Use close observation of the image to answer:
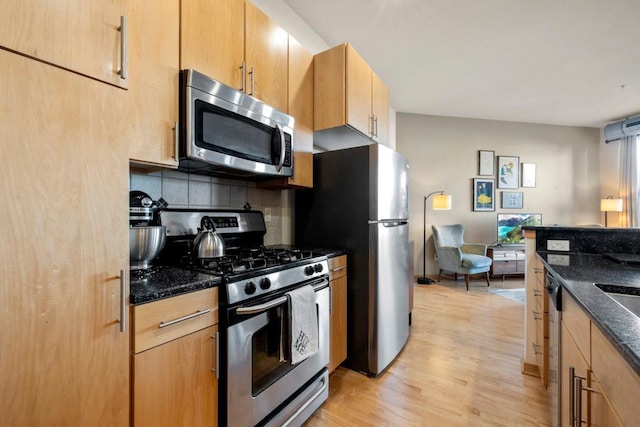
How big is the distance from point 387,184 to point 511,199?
14.6ft

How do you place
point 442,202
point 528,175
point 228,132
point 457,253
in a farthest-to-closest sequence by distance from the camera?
point 528,175 → point 442,202 → point 457,253 → point 228,132

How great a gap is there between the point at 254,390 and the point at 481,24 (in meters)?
3.40

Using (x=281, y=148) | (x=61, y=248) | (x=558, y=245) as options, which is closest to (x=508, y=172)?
(x=558, y=245)

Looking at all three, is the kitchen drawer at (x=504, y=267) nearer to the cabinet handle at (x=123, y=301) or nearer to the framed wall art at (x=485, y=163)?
the framed wall art at (x=485, y=163)

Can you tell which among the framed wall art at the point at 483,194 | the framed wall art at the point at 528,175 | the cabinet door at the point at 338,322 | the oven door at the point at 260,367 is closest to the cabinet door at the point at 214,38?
the oven door at the point at 260,367

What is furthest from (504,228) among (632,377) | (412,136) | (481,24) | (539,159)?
(632,377)

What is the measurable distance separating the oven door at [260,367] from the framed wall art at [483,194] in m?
4.62

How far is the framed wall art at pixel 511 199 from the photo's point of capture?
5.30 metres

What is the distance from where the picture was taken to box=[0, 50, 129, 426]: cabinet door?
704mm

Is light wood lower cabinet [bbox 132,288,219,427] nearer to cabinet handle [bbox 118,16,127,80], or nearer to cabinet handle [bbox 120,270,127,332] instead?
cabinet handle [bbox 120,270,127,332]

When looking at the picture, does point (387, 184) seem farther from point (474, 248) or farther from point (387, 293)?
point (474, 248)

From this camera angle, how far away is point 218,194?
6.23 feet

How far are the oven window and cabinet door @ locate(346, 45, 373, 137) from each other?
1.43 meters

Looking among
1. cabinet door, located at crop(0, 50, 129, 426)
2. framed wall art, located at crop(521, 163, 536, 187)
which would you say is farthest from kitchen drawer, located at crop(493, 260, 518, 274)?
cabinet door, located at crop(0, 50, 129, 426)
